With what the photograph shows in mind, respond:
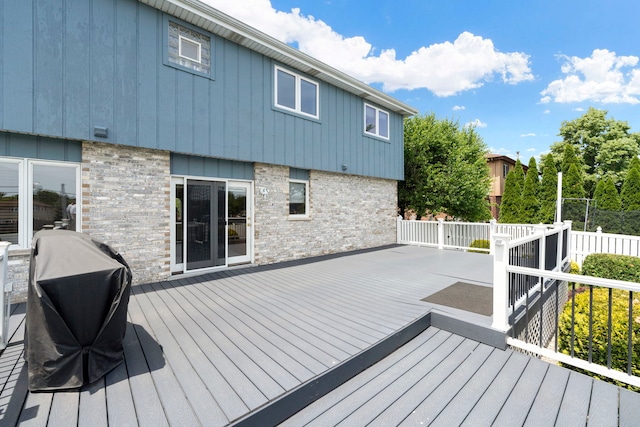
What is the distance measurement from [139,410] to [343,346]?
68.4 inches

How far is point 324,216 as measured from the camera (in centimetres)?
841

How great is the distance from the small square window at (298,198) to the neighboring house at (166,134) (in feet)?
0.12

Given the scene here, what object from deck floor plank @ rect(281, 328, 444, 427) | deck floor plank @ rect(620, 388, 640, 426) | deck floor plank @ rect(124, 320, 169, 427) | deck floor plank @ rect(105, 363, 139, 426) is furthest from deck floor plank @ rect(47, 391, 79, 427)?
deck floor plank @ rect(620, 388, 640, 426)

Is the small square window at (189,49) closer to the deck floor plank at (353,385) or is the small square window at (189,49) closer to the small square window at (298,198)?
the small square window at (298,198)

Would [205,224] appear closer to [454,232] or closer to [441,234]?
[441,234]

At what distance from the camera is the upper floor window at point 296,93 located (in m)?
7.09

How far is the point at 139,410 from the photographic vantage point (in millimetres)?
1938

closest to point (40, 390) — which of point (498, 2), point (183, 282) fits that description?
point (183, 282)

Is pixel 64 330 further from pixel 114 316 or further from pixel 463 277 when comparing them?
pixel 463 277

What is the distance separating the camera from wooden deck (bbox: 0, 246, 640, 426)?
6.53 ft

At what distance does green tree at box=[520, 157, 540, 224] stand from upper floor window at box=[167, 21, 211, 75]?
1762cm

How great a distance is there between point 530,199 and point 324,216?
14.3m

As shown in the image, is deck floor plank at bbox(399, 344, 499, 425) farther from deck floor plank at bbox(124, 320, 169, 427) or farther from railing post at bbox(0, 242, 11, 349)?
railing post at bbox(0, 242, 11, 349)

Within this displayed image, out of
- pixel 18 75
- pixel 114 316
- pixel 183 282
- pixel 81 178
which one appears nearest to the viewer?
pixel 114 316
